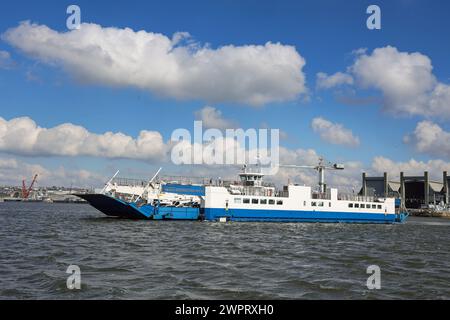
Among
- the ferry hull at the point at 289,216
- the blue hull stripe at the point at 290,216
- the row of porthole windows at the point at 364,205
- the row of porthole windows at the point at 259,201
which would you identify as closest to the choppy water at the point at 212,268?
the ferry hull at the point at 289,216

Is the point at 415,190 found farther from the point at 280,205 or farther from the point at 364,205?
the point at 280,205

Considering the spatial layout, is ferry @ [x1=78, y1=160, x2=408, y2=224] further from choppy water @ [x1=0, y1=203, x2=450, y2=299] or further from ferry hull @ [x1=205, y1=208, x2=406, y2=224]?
choppy water @ [x1=0, y1=203, x2=450, y2=299]

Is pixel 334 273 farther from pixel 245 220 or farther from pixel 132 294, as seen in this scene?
pixel 245 220

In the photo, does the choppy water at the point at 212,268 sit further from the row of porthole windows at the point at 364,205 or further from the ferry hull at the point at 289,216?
the row of porthole windows at the point at 364,205

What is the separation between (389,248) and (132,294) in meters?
24.5

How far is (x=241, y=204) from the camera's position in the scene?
5834 cm

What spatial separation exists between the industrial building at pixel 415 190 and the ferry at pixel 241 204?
80.9 meters

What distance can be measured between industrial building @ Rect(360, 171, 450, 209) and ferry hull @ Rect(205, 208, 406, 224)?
7487 cm

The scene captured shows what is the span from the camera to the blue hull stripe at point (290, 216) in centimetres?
Result: 5724

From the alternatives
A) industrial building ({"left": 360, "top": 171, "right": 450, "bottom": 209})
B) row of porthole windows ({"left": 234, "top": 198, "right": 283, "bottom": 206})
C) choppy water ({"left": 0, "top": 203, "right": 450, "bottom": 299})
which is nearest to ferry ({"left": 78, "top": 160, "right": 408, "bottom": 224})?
row of porthole windows ({"left": 234, "top": 198, "right": 283, "bottom": 206})

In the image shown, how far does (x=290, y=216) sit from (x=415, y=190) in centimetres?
9919

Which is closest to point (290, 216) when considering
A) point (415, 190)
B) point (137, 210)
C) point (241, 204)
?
point (241, 204)
